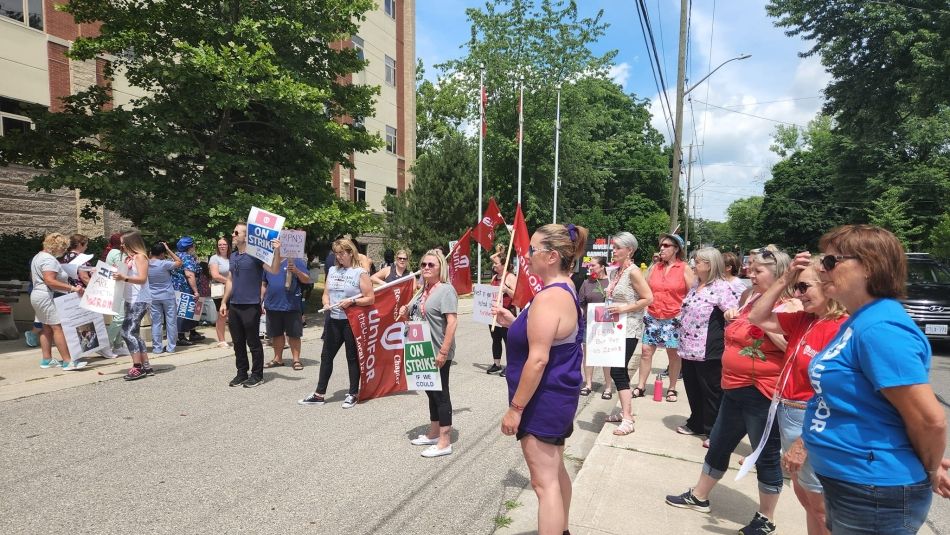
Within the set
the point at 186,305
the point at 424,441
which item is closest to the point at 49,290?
the point at 186,305

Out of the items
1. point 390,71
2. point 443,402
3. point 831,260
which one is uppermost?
point 390,71

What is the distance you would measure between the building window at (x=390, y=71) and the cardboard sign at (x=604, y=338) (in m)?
29.3

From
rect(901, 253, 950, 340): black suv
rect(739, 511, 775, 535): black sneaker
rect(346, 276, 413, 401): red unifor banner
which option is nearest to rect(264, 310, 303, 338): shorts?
rect(346, 276, 413, 401): red unifor banner

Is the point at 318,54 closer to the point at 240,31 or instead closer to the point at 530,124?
the point at 240,31

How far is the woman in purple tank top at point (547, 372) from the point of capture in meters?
2.61

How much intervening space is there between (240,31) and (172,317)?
20.9ft

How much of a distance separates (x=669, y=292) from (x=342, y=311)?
3.94 metres

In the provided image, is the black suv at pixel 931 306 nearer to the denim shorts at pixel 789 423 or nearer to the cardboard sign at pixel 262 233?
the denim shorts at pixel 789 423

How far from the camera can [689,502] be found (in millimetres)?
3594

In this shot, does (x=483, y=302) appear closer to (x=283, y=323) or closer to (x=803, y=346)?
(x=283, y=323)

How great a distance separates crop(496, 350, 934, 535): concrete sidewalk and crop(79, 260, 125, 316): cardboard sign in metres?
6.30

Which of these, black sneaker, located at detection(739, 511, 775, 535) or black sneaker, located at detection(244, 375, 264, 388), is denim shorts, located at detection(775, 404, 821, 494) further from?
black sneaker, located at detection(244, 375, 264, 388)

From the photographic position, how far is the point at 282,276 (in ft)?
25.9

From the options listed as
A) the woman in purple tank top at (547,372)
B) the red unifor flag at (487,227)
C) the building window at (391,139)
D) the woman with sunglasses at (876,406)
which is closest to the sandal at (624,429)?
the woman in purple tank top at (547,372)
